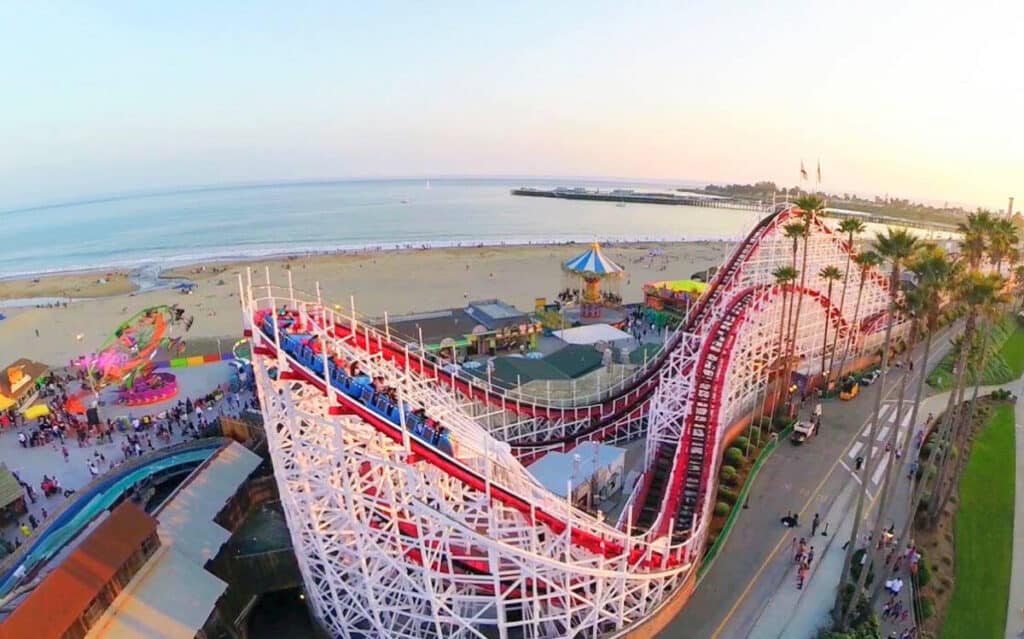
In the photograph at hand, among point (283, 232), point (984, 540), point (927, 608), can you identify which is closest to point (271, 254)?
point (283, 232)

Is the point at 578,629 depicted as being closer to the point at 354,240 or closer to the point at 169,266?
the point at 169,266

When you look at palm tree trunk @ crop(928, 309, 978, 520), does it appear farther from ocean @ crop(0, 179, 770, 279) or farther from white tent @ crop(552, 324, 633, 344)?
ocean @ crop(0, 179, 770, 279)

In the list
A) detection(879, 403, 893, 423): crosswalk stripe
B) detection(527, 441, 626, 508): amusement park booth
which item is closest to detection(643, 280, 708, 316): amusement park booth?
detection(879, 403, 893, 423): crosswalk stripe

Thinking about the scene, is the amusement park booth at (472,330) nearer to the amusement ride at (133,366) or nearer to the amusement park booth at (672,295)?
the amusement park booth at (672,295)

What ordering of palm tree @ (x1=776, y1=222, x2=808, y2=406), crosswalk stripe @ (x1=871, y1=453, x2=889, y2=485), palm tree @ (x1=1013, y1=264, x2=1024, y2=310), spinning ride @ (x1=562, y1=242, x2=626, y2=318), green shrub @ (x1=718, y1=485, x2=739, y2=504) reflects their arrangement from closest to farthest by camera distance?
palm tree @ (x1=1013, y1=264, x2=1024, y2=310) → green shrub @ (x1=718, y1=485, x2=739, y2=504) → crosswalk stripe @ (x1=871, y1=453, x2=889, y2=485) → palm tree @ (x1=776, y1=222, x2=808, y2=406) → spinning ride @ (x1=562, y1=242, x2=626, y2=318)

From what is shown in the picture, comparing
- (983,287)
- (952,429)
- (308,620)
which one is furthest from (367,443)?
(952,429)

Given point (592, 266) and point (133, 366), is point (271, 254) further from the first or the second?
point (133, 366)
